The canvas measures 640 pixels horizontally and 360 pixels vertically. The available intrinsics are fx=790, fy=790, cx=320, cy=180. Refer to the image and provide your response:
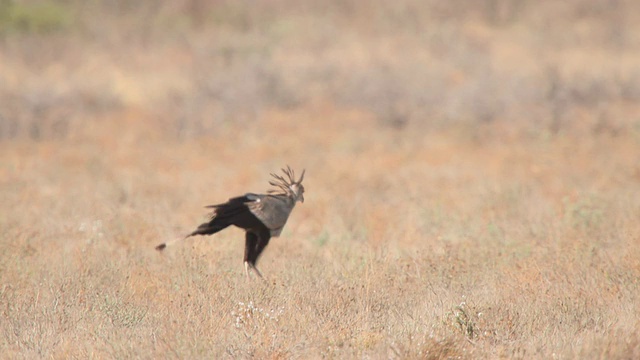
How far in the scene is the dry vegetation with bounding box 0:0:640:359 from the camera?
5.55 meters

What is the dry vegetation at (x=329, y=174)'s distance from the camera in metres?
5.55

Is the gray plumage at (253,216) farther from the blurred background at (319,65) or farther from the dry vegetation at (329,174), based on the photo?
the blurred background at (319,65)

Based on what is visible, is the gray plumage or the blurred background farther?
the blurred background

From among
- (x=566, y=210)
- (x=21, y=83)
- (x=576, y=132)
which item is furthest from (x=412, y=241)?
(x=21, y=83)

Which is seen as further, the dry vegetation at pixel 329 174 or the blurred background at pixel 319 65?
the blurred background at pixel 319 65

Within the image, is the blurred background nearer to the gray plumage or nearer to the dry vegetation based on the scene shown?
the dry vegetation

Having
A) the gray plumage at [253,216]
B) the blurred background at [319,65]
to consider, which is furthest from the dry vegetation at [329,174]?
the gray plumage at [253,216]

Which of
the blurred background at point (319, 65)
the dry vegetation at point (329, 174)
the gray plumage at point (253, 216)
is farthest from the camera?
the blurred background at point (319, 65)

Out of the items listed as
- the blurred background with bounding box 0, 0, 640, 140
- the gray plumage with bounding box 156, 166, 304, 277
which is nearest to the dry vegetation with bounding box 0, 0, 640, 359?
the blurred background with bounding box 0, 0, 640, 140

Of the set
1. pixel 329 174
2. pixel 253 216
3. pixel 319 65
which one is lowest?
pixel 329 174

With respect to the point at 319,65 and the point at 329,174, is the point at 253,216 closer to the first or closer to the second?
the point at 329,174

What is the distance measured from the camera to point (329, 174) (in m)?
12.8

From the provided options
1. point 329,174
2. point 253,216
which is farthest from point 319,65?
point 253,216

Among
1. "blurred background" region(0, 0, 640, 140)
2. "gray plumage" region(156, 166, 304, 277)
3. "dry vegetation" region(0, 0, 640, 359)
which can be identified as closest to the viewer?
"dry vegetation" region(0, 0, 640, 359)
